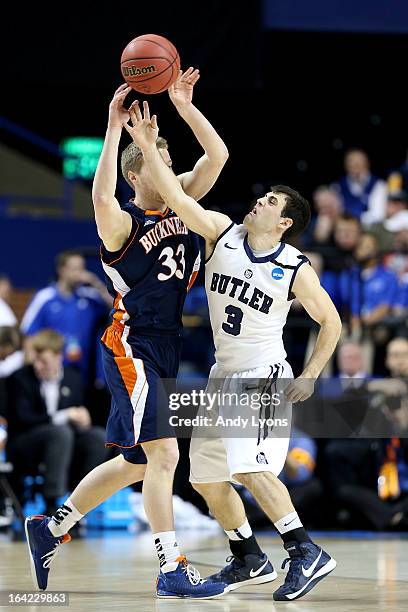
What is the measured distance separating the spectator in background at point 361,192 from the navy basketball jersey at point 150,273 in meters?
7.54

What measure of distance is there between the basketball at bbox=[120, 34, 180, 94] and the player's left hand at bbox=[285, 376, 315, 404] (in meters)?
1.57

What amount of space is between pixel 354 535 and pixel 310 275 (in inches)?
179

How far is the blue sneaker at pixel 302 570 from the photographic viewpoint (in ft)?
17.5

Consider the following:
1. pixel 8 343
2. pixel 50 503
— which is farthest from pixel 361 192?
pixel 50 503

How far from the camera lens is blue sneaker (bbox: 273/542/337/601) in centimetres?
535

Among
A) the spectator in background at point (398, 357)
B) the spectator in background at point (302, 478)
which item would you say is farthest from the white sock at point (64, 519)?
the spectator in background at point (398, 357)

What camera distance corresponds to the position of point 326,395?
10.1 metres

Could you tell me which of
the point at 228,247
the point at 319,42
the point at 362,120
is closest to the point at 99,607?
the point at 228,247

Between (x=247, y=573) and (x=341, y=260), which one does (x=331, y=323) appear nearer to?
(x=247, y=573)

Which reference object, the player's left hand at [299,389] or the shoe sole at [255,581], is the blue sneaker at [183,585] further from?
the player's left hand at [299,389]

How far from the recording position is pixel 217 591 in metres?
5.50

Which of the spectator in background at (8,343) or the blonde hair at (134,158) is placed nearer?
the blonde hair at (134,158)

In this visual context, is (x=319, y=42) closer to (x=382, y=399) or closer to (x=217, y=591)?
(x=382, y=399)

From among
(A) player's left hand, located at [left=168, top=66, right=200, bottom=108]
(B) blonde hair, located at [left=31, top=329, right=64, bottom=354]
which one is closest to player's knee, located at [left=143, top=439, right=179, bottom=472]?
(A) player's left hand, located at [left=168, top=66, right=200, bottom=108]
